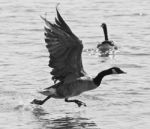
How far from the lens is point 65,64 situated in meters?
15.4

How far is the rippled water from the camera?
49.3 ft

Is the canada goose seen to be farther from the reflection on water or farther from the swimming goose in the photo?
the reflection on water

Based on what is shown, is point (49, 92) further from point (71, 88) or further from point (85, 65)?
point (85, 65)

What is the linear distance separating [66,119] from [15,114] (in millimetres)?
1171

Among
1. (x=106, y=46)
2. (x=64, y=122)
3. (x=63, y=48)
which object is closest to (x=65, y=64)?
(x=63, y=48)

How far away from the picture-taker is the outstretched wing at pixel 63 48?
48.2 ft

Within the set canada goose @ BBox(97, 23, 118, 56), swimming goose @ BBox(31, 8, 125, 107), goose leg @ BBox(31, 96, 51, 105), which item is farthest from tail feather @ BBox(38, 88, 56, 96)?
canada goose @ BBox(97, 23, 118, 56)

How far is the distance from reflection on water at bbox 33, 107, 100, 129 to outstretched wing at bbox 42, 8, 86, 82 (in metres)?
1.06

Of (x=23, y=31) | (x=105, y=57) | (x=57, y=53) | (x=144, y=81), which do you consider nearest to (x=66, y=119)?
(x=57, y=53)

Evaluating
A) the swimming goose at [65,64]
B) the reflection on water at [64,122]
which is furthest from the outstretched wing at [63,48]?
the reflection on water at [64,122]

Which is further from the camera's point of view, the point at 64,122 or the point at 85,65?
the point at 85,65

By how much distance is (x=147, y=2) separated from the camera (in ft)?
111

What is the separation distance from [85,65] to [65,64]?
536cm

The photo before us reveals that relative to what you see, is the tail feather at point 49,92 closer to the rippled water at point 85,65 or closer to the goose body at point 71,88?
the goose body at point 71,88
